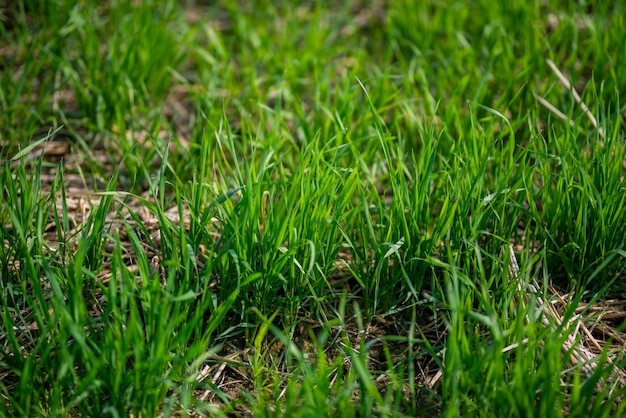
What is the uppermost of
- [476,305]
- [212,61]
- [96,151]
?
[212,61]

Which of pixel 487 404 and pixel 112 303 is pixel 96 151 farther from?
pixel 487 404

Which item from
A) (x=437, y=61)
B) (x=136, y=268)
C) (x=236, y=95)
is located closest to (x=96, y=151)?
(x=236, y=95)

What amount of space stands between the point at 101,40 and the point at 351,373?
2138 mm

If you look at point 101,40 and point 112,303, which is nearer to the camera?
point 112,303

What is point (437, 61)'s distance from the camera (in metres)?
2.91

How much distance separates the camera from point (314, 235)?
1776 millimetres

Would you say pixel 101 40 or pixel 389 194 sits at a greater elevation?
pixel 101 40

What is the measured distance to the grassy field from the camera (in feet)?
4.94

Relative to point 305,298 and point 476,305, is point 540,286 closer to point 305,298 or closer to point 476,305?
point 476,305

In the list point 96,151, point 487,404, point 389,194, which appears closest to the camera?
point 487,404

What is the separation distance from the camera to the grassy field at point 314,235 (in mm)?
1505

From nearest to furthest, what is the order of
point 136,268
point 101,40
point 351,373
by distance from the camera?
point 351,373 → point 136,268 → point 101,40

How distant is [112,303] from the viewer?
1.47 meters

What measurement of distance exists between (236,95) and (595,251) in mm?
1440
